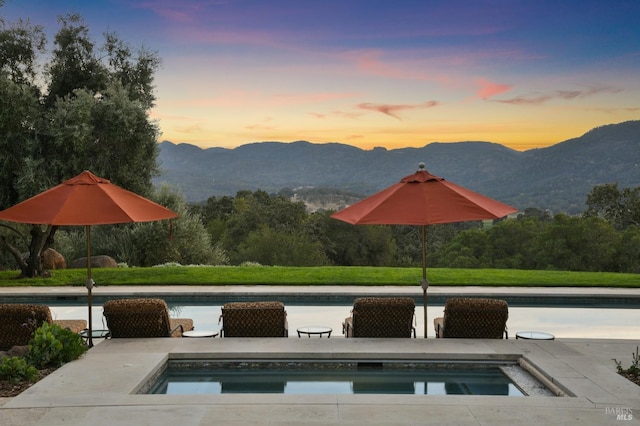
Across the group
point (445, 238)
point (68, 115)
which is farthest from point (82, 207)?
point (445, 238)

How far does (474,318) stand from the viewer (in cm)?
924

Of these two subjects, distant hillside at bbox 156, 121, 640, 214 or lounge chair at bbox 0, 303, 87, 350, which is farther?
distant hillside at bbox 156, 121, 640, 214

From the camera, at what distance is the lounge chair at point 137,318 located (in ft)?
30.0

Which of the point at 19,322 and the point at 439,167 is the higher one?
the point at 439,167

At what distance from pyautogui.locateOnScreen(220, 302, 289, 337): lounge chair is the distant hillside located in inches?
1320

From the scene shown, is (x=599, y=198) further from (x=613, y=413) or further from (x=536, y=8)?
(x=613, y=413)

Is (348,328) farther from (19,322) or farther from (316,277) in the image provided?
(316,277)

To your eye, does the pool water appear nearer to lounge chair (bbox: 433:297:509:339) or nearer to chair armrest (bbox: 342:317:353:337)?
lounge chair (bbox: 433:297:509:339)

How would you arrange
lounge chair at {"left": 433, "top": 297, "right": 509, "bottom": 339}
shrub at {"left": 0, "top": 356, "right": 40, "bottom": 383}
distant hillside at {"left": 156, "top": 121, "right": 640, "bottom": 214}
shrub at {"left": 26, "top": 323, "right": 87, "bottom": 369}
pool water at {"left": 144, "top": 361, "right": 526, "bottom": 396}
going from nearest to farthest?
shrub at {"left": 0, "top": 356, "right": 40, "bottom": 383} → pool water at {"left": 144, "top": 361, "right": 526, "bottom": 396} → shrub at {"left": 26, "top": 323, "right": 87, "bottom": 369} → lounge chair at {"left": 433, "top": 297, "right": 509, "bottom": 339} → distant hillside at {"left": 156, "top": 121, "right": 640, "bottom": 214}

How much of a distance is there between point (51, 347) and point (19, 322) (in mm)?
839

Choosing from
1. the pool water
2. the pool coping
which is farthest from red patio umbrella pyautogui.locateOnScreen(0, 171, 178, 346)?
the pool water

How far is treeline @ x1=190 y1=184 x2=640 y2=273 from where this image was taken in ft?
106

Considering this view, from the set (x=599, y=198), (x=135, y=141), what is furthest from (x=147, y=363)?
(x=599, y=198)

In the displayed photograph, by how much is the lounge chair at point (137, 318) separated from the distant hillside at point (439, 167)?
33170 millimetres
